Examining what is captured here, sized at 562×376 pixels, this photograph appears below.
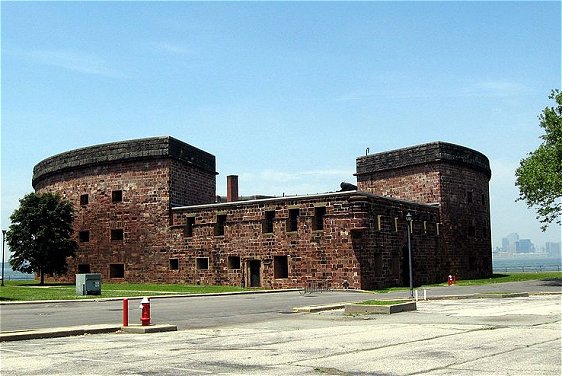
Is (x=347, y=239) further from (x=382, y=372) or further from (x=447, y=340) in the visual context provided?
(x=382, y=372)

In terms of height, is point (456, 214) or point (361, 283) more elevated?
point (456, 214)

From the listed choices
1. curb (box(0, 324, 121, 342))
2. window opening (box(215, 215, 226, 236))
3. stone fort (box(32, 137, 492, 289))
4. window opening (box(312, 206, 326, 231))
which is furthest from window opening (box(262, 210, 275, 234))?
curb (box(0, 324, 121, 342))

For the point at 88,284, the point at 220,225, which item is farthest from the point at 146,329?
the point at 220,225

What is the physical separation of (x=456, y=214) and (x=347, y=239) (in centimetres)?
1567

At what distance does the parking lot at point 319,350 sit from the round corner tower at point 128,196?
29.7m

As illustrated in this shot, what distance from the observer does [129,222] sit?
47.0 m

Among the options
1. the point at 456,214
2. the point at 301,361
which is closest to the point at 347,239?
the point at 456,214

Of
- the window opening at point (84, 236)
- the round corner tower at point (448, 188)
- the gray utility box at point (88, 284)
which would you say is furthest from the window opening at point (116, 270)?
the round corner tower at point (448, 188)

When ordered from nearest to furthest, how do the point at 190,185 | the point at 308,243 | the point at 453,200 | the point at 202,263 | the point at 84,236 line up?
the point at 308,243
the point at 202,263
the point at 190,185
the point at 84,236
the point at 453,200

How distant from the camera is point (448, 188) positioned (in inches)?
1967

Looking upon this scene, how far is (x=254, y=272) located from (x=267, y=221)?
11.6 ft

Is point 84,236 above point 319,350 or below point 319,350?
above

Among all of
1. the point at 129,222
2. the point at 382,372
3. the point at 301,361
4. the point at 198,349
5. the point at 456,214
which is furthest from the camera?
the point at 456,214

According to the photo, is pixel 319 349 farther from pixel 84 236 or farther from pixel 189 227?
pixel 84 236
